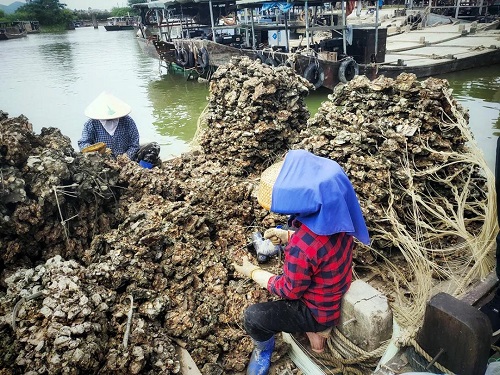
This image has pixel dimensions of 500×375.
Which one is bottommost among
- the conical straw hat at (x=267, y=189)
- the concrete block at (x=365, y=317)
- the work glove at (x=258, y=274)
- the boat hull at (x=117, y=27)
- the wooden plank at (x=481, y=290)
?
the wooden plank at (x=481, y=290)

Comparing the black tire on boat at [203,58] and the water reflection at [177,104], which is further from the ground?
the black tire on boat at [203,58]

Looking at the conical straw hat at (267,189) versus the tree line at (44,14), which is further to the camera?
the tree line at (44,14)

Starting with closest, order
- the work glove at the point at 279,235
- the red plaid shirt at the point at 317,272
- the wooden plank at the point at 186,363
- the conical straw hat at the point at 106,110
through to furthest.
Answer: the red plaid shirt at the point at 317,272 < the wooden plank at the point at 186,363 < the work glove at the point at 279,235 < the conical straw hat at the point at 106,110

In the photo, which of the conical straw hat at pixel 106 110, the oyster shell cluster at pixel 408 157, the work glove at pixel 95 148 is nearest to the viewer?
the oyster shell cluster at pixel 408 157

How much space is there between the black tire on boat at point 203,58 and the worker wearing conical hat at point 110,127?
11.6 m

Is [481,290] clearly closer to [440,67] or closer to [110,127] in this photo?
[110,127]

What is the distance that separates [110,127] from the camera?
438cm

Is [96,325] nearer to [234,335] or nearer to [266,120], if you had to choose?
[234,335]

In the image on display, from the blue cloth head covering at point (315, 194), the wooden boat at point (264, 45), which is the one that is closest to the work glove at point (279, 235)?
the blue cloth head covering at point (315, 194)

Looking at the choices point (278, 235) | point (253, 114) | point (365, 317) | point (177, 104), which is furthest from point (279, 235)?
point (177, 104)

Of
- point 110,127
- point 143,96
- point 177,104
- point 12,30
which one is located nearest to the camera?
point 110,127

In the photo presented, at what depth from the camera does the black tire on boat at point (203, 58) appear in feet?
49.8

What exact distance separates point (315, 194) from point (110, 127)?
3.53m

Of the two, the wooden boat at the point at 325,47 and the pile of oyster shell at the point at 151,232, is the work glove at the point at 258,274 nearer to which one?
the pile of oyster shell at the point at 151,232
